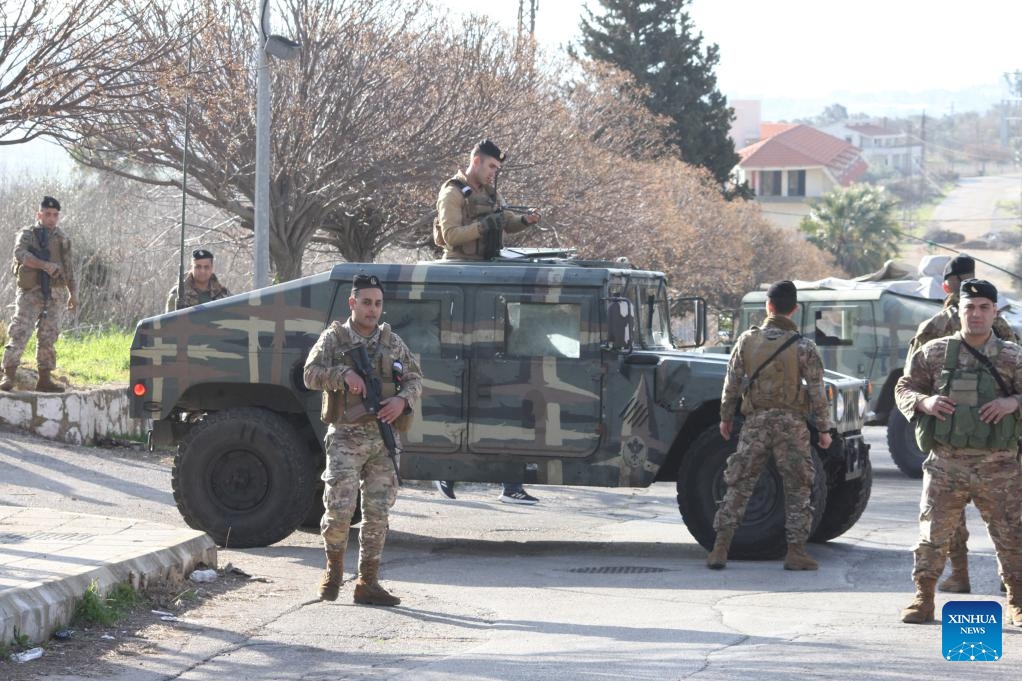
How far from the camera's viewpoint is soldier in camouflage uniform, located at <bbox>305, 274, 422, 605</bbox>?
8.78 m

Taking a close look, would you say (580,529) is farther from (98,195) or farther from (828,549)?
(98,195)

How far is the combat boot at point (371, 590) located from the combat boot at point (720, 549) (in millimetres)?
2426

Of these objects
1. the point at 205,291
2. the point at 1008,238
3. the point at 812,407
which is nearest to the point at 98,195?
the point at 205,291

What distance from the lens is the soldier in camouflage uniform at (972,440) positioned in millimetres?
7934

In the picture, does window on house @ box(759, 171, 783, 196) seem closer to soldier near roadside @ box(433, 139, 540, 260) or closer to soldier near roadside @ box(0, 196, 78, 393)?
soldier near roadside @ box(0, 196, 78, 393)

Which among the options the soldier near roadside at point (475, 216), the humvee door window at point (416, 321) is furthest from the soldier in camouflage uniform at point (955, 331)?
the humvee door window at point (416, 321)

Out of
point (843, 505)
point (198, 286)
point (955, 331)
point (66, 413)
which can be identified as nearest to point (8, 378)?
point (66, 413)

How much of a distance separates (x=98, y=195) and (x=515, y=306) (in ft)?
88.6

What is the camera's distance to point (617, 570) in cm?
1055

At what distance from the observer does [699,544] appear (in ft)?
38.0

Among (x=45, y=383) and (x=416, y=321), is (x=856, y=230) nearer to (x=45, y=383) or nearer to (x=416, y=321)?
(x=45, y=383)

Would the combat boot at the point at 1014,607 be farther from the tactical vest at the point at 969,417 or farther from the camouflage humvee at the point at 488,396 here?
the camouflage humvee at the point at 488,396

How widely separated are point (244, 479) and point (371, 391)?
270 cm

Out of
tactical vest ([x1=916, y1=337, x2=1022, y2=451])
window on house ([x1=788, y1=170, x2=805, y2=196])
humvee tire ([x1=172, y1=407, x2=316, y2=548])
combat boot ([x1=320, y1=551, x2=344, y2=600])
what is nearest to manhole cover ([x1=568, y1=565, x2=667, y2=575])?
humvee tire ([x1=172, y1=407, x2=316, y2=548])
